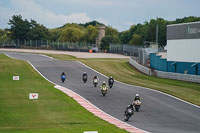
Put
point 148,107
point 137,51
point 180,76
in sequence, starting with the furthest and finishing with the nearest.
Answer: point 137,51 < point 180,76 < point 148,107

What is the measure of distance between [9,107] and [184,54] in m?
34.6

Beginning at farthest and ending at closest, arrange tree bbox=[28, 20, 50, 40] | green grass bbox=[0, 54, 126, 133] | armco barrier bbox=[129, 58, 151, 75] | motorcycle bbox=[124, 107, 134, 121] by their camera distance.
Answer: tree bbox=[28, 20, 50, 40]
armco barrier bbox=[129, 58, 151, 75]
motorcycle bbox=[124, 107, 134, 121]
green grass bbox=[0, 54, 126, 133]

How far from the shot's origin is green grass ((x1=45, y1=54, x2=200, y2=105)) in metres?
40.0

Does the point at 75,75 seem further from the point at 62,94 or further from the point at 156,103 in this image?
the point at 156,103

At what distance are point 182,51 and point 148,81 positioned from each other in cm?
984

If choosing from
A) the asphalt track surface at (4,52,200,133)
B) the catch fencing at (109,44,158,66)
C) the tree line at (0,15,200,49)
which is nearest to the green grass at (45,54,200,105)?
the asphalt track surface at (4,52,200,133)

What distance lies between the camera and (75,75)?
5725 cm

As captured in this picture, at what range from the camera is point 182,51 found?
60.0 m

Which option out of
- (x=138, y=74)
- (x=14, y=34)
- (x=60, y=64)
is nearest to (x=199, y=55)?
(x=138, y=74)

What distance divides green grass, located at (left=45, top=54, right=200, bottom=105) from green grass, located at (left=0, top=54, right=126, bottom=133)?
10285 millimetres

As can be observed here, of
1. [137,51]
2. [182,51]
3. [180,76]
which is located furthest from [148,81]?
[137,51]

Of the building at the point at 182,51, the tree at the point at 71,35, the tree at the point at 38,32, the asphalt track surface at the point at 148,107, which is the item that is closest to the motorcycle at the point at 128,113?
the asphalt track surface at the point at 148,107

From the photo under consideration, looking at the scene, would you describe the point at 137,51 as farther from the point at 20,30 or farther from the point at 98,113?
the point at 20,30

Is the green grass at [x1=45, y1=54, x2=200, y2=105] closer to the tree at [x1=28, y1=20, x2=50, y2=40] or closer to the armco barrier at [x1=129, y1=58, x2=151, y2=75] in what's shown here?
the armco barrier at [x1=129, y1=58, x2=151, y2=75]
